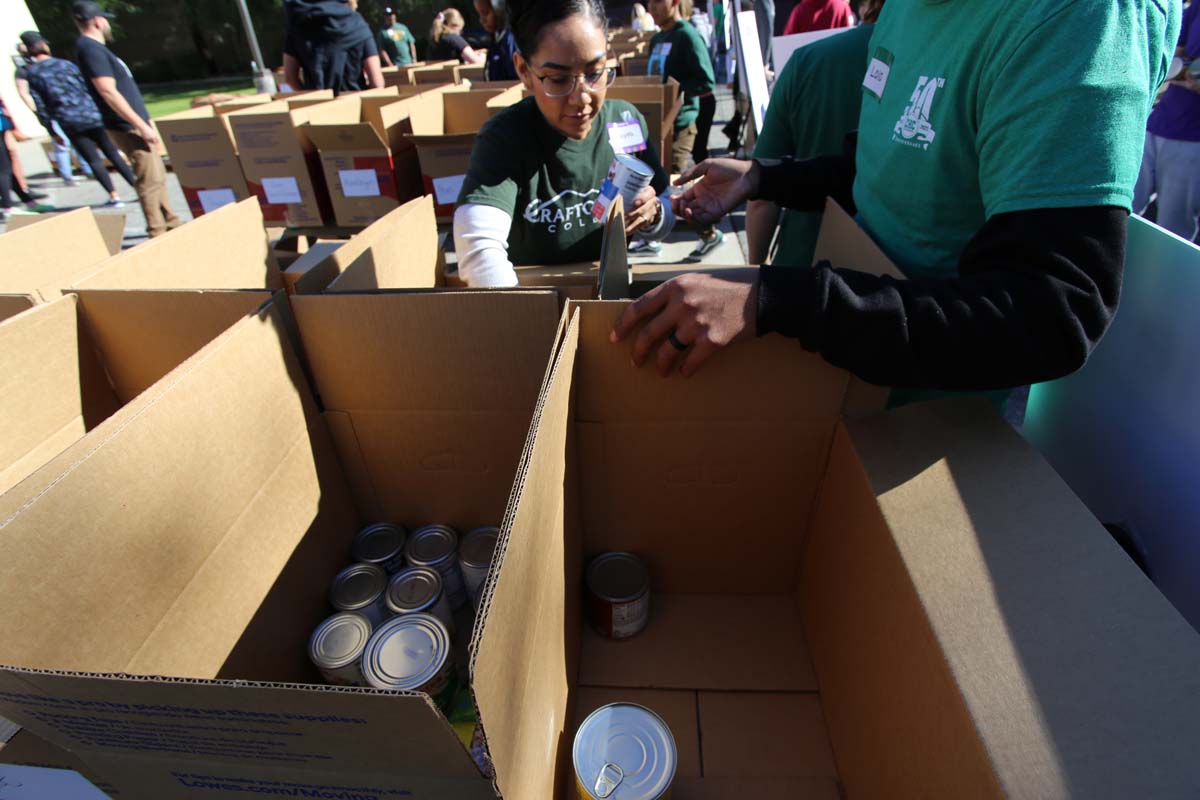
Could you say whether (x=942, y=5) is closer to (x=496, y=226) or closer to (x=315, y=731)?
(x=496, y=226)

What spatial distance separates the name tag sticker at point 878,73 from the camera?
1.08 metres

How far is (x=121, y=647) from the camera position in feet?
2.72

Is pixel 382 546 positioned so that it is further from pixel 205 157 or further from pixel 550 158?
pixel 205 157

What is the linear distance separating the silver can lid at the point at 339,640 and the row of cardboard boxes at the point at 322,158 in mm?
3055

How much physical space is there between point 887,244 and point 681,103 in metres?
4.12

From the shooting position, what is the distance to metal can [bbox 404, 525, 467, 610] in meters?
1.28

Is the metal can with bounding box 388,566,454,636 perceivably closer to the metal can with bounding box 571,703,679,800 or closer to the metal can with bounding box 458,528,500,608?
the metal can with bounding box 458,528,500,608

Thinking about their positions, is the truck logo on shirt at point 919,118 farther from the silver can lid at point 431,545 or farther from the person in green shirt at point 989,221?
the silver can lid at point 431,545

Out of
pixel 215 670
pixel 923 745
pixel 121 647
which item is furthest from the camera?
pixel 215 670

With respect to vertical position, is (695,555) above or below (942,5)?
below

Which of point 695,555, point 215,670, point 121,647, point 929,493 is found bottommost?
point 695,555

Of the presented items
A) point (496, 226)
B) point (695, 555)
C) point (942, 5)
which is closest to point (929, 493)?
point (695, 555)

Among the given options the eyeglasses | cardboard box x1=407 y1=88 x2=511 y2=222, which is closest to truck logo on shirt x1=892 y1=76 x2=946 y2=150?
the eyeglasses

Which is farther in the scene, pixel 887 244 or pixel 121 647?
pixel 887 244
